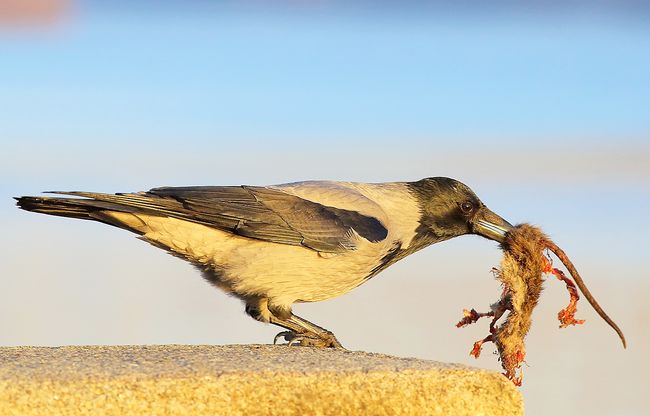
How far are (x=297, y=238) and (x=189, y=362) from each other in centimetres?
232

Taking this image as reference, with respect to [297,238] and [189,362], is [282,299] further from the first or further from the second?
[189,362]

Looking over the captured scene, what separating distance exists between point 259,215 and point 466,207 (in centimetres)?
193

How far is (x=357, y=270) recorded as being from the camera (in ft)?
30.0

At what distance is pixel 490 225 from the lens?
9688 millimetres

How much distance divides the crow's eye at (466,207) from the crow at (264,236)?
2.34ft

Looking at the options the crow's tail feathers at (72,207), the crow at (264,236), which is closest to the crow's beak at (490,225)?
the crow at (264,236)

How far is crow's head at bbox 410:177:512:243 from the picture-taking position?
31.9 ft

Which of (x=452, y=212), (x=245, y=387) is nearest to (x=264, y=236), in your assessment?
(x=452, y=212)

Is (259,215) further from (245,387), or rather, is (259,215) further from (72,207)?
(245,387)

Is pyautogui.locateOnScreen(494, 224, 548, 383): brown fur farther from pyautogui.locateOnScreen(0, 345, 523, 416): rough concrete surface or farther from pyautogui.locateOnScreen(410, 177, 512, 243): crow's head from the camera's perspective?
pyautogui.locateOnScreen(0, 345, 523, 416): rough concrete surface

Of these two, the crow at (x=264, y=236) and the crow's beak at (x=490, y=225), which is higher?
the crow's beak at (x=490, y=225)

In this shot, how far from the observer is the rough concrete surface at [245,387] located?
20.4 feet

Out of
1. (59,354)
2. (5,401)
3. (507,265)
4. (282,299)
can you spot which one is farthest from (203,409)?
(507,265)

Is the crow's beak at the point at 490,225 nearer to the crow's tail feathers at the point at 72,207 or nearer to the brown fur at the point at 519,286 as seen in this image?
the brown fur at the point at 519,286
